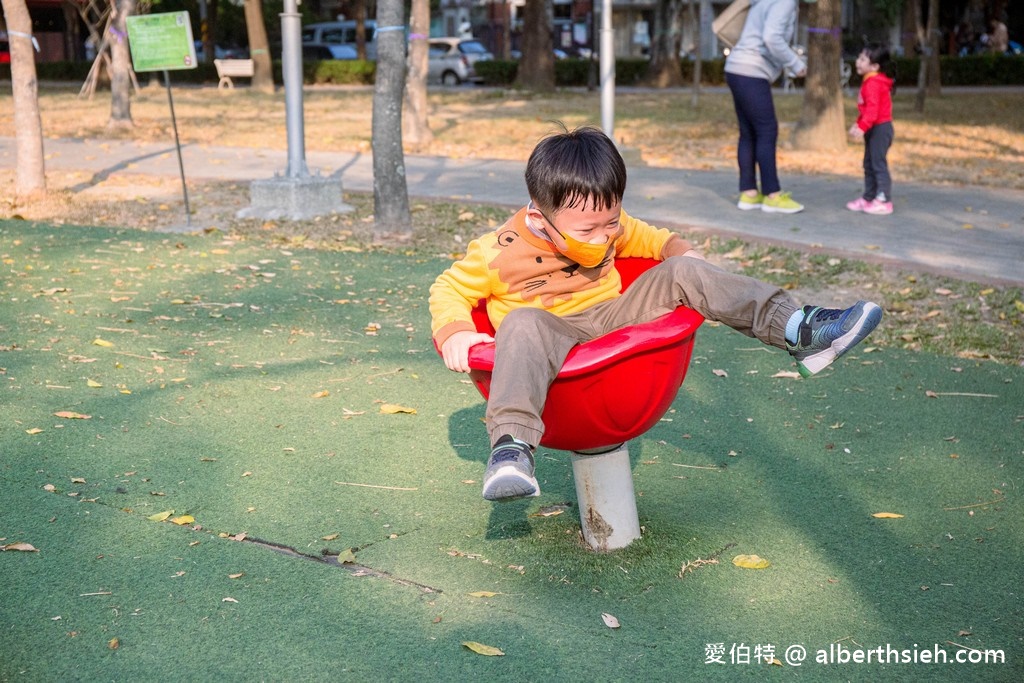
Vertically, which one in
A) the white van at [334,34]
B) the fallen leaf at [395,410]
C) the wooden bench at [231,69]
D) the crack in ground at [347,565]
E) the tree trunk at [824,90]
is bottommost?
the crack in ground at [347,565]

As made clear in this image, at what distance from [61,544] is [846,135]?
13.7 meters

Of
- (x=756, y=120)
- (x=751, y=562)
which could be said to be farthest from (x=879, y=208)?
(x=751, y=562)

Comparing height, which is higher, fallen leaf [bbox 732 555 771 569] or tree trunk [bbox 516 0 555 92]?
tree trunk [bbox 516 0 555 92]

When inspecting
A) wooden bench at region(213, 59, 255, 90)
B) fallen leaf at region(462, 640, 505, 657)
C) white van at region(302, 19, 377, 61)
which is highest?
white van at region(302, 19, 377, 61)

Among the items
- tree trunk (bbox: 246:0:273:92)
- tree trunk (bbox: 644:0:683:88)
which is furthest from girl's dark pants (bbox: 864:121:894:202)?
tree trunk (bbox: 644:0:683:88)

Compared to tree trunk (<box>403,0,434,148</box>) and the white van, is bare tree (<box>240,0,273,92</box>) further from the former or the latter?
tree trunk (<box>403,0,434,148</box>)

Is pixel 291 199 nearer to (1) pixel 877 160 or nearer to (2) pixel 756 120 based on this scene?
(2) pixel 756 120

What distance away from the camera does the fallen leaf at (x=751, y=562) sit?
3223 millimetres

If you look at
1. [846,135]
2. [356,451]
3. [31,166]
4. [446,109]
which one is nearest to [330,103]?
[446,109]

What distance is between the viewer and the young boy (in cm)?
277

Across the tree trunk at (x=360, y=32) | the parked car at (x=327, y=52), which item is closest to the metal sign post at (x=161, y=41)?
the tree trunk at (x=360, y=32)

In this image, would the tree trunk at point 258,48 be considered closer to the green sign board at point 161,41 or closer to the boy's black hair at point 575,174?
the green sign board at point 161,41

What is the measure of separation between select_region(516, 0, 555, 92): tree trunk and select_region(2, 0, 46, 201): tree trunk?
69.0 ft

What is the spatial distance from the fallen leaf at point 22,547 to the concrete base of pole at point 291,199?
20.4 ft
